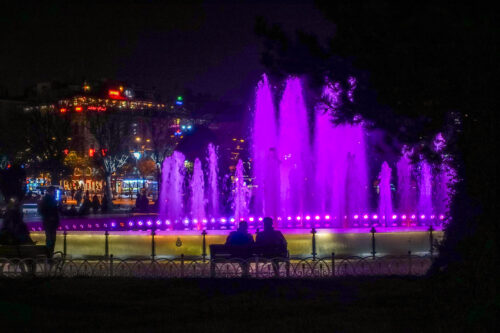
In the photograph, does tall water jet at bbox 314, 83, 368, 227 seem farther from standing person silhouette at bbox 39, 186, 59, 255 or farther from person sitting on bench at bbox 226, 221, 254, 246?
standing person silhouette at bbox 39, 186, 59, 255

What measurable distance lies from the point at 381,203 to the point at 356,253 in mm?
14734

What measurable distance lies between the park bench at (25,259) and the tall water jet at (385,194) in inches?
Answer: 576

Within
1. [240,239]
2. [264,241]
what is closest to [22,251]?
[240,239]

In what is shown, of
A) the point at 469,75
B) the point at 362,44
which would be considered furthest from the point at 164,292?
the point at 469,75

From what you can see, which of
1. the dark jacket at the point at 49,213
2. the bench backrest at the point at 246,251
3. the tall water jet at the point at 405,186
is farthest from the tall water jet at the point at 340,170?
the dark jacket at the point at 49,213

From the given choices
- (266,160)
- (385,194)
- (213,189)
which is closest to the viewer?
(266,160)

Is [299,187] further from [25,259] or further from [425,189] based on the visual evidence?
[25,259]

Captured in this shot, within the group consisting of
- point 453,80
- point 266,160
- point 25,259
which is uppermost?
point 266,160

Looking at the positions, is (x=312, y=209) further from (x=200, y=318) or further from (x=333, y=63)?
(x=200, y=318)

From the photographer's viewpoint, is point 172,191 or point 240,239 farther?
point 172,191

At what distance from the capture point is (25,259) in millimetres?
12805

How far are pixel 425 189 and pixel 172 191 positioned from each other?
1342cm

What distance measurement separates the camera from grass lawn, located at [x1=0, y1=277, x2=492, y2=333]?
7.77 metres

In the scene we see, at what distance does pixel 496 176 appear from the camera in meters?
6.84
